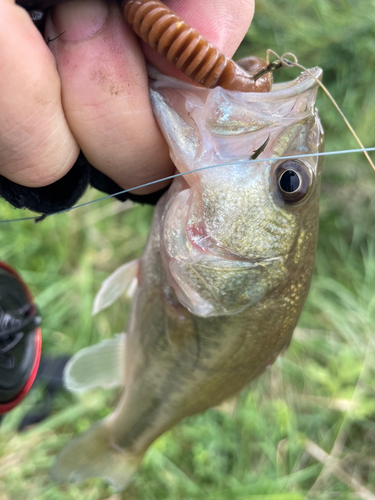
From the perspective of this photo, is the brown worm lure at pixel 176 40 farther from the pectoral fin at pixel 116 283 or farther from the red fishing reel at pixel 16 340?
the red fishing reel at pixel 16 340

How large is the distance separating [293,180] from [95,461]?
1.69 metres

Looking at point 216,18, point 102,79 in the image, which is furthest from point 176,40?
point 216,18

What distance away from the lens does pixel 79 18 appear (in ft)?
3.08

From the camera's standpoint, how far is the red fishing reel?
1.46 meters

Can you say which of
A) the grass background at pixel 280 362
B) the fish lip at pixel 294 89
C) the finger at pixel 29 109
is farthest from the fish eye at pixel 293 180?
the grass background at pixel 280 362

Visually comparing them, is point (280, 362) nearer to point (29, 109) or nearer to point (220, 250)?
point (220, 250)

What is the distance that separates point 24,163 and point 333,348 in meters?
2.54

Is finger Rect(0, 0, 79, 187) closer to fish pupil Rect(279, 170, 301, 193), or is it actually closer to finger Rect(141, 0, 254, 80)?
finger Rect(141, 0, 254, 80)

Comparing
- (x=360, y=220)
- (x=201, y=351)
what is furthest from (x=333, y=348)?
(x=201, y=351)

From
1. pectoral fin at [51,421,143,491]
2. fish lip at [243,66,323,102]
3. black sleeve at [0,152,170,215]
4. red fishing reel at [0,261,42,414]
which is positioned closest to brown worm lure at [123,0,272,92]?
fish lip at [243,66,323,102]

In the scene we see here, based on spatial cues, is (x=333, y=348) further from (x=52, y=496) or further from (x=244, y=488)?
(x=52, y=496)

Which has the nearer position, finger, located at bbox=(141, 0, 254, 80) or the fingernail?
the fingernail

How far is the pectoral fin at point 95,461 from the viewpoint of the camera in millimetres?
1900

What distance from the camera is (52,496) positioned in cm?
243
